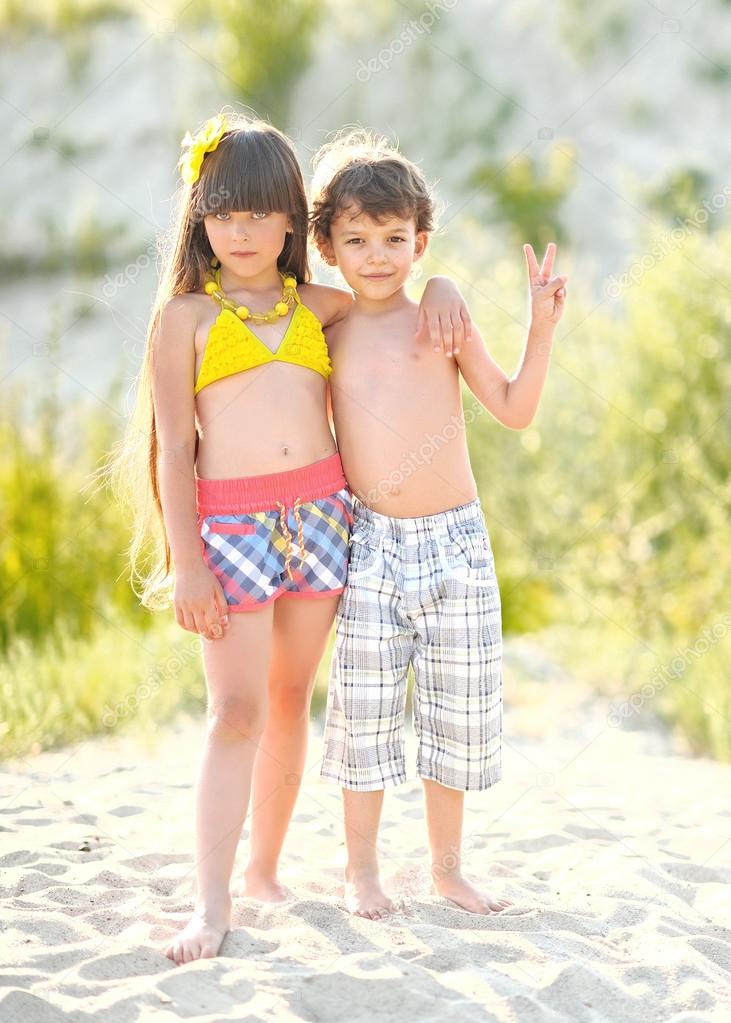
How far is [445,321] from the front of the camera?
8.48 feet

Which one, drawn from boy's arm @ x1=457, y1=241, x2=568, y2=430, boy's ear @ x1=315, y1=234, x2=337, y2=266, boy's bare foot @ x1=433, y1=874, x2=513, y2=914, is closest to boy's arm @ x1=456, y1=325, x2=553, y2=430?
boy's arm @ x1=457, y1=241, x2=568, y2=430

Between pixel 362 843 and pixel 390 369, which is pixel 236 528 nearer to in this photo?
→ pixel 390 369

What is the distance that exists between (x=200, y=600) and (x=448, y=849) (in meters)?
0.87

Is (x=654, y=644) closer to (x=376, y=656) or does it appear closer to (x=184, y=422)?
(x=376, y=656)

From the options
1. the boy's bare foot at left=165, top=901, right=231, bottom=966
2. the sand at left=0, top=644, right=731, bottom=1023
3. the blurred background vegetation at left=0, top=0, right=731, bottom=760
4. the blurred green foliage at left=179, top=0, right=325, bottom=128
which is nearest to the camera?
the sand at left=0, top=644, right=731, bottom=1023

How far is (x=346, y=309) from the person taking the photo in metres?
2.75

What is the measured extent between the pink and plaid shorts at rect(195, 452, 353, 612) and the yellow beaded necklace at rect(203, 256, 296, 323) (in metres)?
0.34

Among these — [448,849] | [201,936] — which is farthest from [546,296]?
[201,936]

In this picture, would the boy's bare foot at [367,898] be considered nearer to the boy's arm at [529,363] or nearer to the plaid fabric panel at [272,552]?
the plaid fabric panel at [272,552]

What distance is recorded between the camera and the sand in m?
2.14

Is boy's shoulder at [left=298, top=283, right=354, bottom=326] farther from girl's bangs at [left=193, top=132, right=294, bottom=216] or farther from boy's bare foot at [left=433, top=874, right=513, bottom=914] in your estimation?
boy's bare foot at [left=433, top=874, right=513, bottom=914]

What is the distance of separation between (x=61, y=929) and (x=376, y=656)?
88 centimetres

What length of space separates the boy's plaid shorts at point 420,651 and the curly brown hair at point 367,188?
647mm

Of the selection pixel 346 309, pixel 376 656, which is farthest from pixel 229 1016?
pixel 346 309
